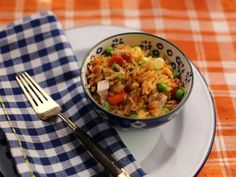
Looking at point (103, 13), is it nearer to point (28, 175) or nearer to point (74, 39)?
point (74, 39)

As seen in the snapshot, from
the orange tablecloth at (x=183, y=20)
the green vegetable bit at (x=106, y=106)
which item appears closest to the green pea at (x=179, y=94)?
the green vegetable bit at (x=106, y=106)

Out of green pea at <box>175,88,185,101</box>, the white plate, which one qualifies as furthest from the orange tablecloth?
green pea at <box>175,88,185,101</box>

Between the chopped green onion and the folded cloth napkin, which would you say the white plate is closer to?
the folded cloth napkin

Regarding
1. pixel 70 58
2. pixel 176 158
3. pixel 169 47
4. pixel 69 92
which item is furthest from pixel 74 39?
pixel 176 158

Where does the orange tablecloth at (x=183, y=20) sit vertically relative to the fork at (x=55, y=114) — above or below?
above

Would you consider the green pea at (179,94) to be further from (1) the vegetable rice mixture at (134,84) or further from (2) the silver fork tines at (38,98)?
(2) the silver fork tines at (38,98)

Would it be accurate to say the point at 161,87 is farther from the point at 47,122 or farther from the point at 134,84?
the point at 47,122

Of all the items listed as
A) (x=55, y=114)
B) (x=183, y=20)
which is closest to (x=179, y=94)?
(x=55, y=114)
